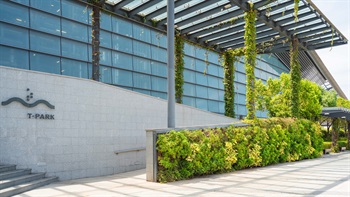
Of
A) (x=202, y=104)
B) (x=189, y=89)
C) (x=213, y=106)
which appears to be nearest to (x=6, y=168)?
(x=189, y=89)

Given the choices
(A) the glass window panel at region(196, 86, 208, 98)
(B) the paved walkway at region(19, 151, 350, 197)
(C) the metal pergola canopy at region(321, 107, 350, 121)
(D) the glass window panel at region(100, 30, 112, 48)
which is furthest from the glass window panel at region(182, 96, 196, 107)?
(B) the paved walkway at region(19, 151, 350, 197)

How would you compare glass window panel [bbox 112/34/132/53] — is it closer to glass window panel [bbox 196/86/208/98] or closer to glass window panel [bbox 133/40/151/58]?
glass window panel [bbox 133/40/151/58]

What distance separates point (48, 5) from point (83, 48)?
286 cm

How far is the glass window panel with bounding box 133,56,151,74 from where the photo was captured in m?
21.4

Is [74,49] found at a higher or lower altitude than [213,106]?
higher

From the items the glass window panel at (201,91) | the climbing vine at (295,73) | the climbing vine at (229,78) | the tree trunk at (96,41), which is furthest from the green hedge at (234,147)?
the glass window panel at (201,91)

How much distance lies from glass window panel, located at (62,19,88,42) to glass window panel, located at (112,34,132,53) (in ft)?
6.64

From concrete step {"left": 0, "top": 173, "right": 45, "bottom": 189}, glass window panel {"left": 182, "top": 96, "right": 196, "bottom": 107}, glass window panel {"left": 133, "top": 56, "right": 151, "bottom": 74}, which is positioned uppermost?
glass window panel {"left": 133, "top": 56, "right": 151, "bottom": 74}

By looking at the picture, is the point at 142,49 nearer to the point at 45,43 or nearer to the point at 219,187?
the point at 45,43

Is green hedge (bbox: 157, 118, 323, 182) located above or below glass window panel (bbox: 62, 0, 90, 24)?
below

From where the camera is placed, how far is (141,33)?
22297mm

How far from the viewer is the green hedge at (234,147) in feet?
32.2

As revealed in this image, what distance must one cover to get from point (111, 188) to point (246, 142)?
6.28 meters

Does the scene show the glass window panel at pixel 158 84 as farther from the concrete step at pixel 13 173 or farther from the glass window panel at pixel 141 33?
the concrete step at pixel 13 173
